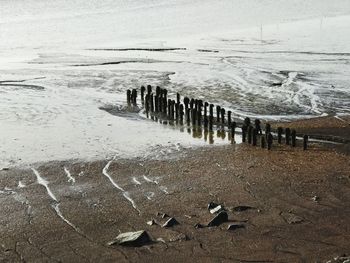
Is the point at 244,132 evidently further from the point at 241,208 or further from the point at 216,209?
the point at 216,209

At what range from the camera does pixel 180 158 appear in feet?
47.0

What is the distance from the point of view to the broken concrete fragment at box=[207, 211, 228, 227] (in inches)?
391

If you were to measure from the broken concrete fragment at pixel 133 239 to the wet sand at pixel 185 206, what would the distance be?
14 cm

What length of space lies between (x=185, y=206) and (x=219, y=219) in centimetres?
104

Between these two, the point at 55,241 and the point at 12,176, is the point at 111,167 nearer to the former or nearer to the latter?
the point at 12,176

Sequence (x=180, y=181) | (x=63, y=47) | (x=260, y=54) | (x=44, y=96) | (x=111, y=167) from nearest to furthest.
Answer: (x=180, y=181) < (x=111, y=167) < (x=44, y=96) < (x=260, y=54) < (x=63, y=47)

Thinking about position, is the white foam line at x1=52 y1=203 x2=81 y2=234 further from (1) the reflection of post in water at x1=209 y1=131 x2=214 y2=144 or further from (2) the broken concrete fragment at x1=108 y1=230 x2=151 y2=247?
(1) the reflection of post in water at x1=209 y1=131 x2=214 y2=144

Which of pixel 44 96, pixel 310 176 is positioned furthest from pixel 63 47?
pixel 310 176

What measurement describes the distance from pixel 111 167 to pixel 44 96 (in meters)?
11.0

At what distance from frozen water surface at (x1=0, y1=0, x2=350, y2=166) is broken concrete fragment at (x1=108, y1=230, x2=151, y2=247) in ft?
17.2

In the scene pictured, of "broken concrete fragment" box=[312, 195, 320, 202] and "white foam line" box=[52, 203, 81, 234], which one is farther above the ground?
"white foam line" box=[52, 203, 81, 234]

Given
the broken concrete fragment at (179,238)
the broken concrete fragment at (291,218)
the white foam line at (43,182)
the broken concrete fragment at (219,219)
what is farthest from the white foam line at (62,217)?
the broken concrete fragment at (291,218)

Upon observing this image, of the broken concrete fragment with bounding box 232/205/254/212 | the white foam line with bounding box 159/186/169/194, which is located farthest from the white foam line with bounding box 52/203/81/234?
the broken concrete fragment with bounding box 232/205/254/212

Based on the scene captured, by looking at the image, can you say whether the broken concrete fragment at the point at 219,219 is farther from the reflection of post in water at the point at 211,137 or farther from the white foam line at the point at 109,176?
the reflection of post in water at the point at 211,137
